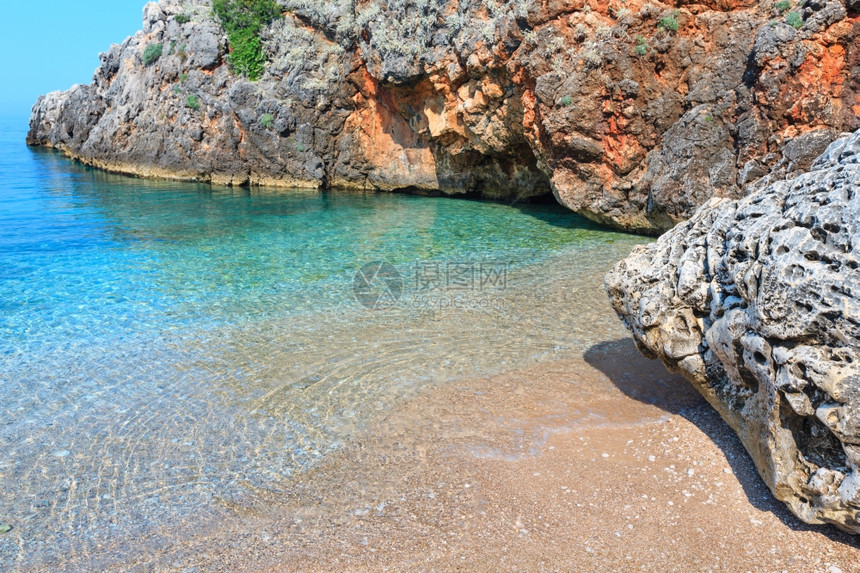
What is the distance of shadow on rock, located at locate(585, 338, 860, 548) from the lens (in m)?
4.59

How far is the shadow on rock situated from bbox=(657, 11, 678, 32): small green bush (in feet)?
28.1

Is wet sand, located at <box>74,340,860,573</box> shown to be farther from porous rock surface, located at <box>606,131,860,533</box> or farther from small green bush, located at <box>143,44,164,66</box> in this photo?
small green bush, located at <box>143,44,164,66</box>

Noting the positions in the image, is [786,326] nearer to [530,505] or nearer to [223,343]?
[530,505]

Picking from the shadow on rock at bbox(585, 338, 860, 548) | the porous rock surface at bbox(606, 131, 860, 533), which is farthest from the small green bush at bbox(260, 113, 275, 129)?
the porous rock surface at bbox(606, 131, 860, 533)

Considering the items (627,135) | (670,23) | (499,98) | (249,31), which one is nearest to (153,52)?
(249,31)

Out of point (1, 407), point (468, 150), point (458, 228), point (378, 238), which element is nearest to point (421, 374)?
point (1, 407)

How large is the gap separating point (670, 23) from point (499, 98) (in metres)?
4.98

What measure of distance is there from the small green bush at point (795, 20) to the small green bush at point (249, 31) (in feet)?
60.9

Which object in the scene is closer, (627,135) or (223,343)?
(223,343)

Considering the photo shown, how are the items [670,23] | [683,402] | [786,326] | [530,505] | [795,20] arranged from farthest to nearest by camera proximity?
[670,23] → [795,20] → [683,402] → [530,505] → [786,326]

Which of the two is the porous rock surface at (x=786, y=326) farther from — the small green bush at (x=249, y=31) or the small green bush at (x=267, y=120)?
the small green bush at (x=249, y=31)

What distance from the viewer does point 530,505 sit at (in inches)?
194

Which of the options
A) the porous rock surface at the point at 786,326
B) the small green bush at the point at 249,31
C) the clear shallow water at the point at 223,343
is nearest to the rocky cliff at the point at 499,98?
the small green bush at the point at 249,31

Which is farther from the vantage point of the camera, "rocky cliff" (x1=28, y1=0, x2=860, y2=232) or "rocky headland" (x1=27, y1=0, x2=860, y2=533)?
"rocky cliff" (x1=28, y1=0, x2=860, y2=232)
